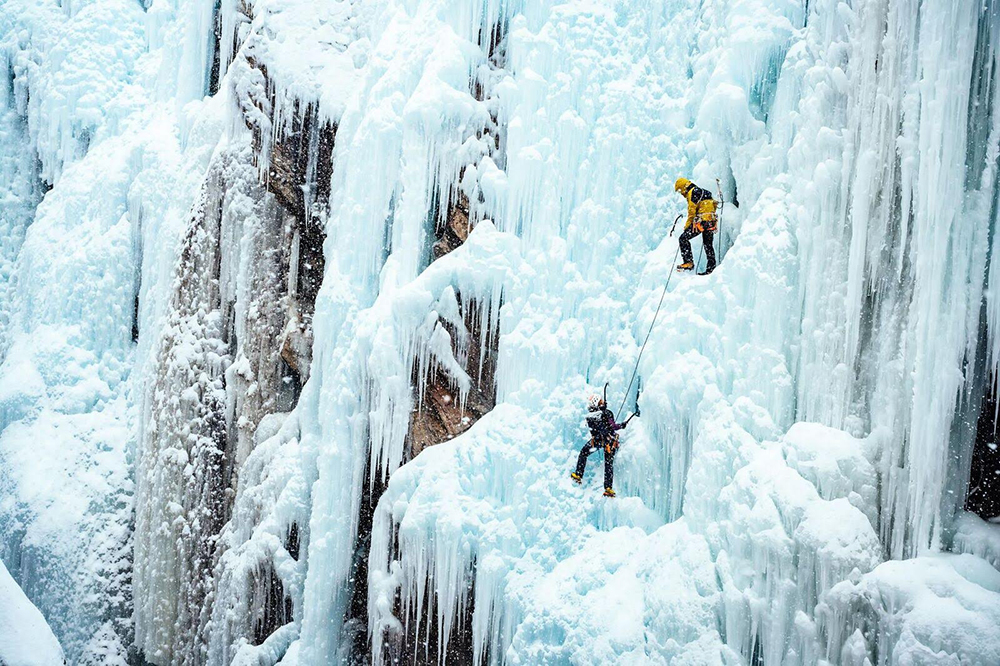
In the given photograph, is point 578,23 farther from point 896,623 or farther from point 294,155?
point 896,623

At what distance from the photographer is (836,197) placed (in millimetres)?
5379

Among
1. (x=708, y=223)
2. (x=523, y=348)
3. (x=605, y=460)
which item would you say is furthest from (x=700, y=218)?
(x=605, y=460)

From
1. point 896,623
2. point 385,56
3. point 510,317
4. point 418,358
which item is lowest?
point 896,623

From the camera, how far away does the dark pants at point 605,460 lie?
628cm

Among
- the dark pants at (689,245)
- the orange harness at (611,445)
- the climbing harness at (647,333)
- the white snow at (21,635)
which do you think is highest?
the dark pants at (689,245)

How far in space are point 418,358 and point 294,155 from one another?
3.20 metres

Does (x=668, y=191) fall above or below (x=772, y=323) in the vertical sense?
above

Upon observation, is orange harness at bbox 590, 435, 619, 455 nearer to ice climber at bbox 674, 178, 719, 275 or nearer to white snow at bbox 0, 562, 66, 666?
ice climber at bbox 674, 178, 719, 275

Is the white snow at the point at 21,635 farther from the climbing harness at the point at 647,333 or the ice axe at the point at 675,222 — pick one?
the ice axe at the point at 675,222

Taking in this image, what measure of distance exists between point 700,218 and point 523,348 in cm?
184

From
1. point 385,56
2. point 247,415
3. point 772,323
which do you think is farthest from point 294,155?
point 772,323

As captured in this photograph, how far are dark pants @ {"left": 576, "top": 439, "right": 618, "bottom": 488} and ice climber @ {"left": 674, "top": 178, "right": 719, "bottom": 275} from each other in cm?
164

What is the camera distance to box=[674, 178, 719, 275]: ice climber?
20.0 ft

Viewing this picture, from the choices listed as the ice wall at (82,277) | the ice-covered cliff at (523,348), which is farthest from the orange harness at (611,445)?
the ice wall at (82,277)
